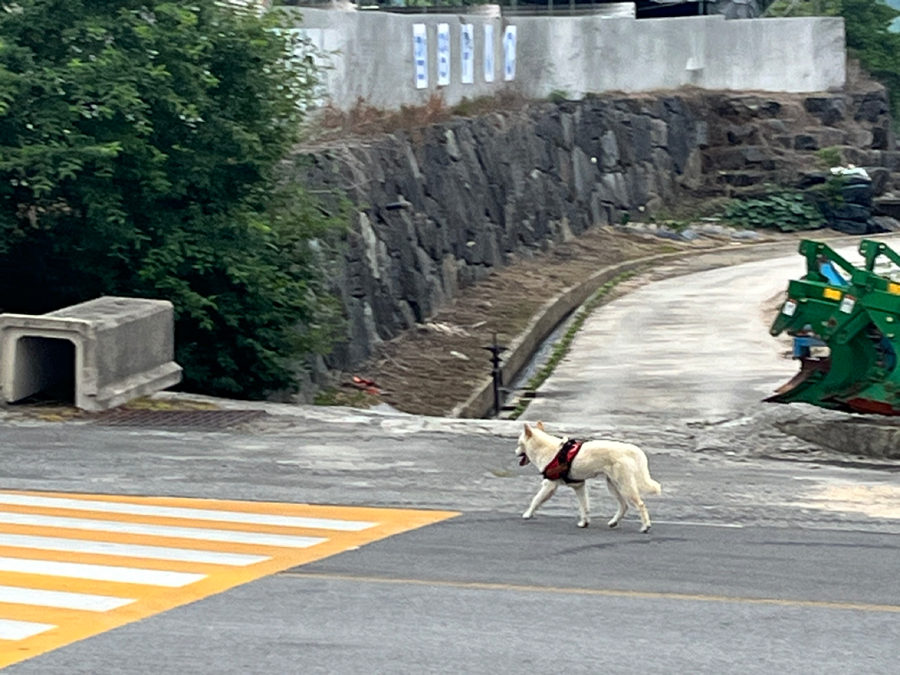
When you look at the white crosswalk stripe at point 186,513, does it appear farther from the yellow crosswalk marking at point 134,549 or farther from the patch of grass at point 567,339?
the patch of grass at point 567,339

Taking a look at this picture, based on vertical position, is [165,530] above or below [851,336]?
below

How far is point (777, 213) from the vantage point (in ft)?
159

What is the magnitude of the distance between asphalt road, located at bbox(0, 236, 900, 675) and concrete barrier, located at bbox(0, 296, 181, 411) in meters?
0.86

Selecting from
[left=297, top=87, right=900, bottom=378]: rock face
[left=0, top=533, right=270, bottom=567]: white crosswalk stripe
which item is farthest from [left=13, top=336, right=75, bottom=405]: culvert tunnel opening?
[left=0, top=533, right=270, bottom=567]: white crosswalk stripe

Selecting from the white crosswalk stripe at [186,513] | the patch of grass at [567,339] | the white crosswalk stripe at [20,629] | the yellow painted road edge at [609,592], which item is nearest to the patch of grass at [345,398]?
the patch of grass at [567,339]

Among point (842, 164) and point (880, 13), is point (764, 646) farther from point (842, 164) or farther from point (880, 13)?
point (880, 13)

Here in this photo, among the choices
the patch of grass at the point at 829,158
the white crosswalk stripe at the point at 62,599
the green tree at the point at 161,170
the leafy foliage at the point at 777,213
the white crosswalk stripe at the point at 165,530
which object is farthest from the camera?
the patch of grass at the point at 829,158

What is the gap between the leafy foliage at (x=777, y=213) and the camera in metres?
48.2

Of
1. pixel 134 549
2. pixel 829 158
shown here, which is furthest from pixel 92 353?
pixel 829 158

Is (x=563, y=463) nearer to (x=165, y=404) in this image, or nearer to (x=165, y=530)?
(x=165, y=530)

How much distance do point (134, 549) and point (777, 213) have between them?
40.0 metres

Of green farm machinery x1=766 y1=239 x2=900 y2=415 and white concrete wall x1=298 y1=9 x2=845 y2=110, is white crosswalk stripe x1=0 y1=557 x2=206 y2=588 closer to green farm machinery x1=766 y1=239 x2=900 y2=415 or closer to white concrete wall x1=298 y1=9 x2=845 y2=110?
green farm machinery x1=766 y1=239 x2=900 y2=415

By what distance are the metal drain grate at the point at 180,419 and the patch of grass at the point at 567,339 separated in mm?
8262

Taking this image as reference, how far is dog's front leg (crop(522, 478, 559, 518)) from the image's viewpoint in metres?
11.3
